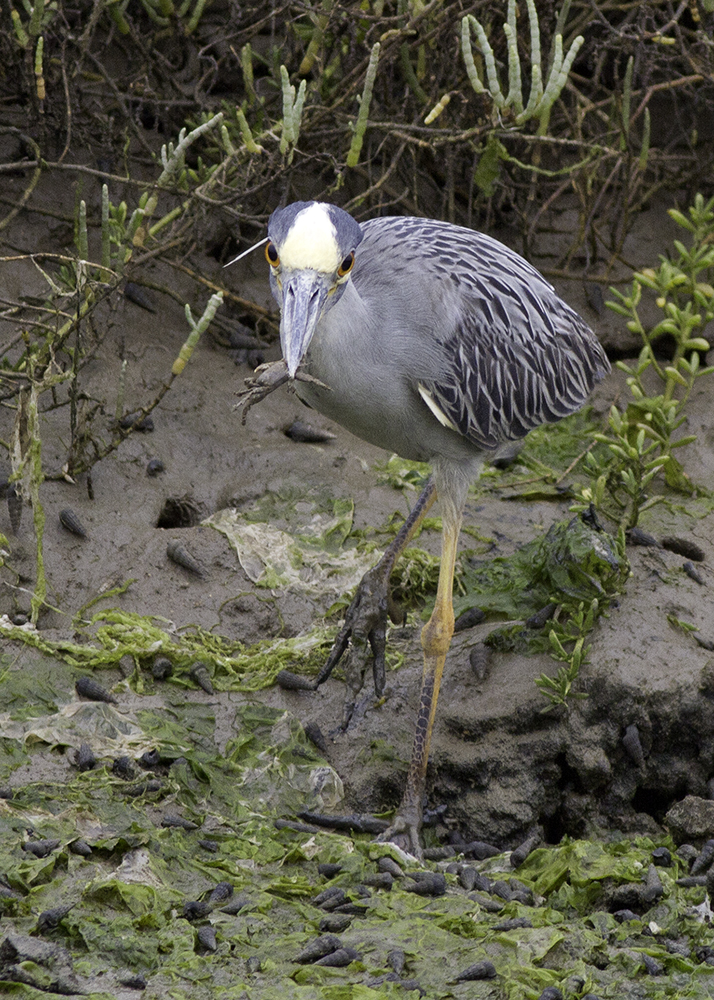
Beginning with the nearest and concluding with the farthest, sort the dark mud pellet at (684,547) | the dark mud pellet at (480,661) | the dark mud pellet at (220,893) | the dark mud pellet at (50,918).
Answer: the dark mud pellet at (50,918) < the dark mud pellet at (220,893) < the dark mud pellet at (480,661) < the dark mud pellet at (684,547)

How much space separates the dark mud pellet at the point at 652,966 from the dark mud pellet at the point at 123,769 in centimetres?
181

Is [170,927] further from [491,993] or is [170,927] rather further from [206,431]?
[206,431]

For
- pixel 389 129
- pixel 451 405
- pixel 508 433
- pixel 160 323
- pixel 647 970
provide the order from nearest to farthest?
pixel 647 970 → pixel 451 405 → pixel 508 433 → pixel 389 129 → pixel 160 323

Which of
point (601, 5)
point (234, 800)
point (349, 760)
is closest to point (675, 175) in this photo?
point (601, 5)

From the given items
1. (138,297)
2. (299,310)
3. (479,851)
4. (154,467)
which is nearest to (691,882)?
(479,851)

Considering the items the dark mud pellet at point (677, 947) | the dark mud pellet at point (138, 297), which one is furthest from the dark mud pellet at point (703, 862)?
the dark mud pellet at point (138, 297)

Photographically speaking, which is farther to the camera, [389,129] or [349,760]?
[389,129]

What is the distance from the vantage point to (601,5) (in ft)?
21.2

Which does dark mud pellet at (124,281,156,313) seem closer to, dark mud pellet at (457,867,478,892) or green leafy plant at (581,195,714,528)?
green leafy plant at (581,195,714,528)

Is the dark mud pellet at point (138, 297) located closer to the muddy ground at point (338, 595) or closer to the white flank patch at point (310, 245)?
the muddy ground at point (338, 595)

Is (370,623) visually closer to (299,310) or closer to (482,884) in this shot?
(482,884)

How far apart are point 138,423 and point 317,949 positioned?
298cm

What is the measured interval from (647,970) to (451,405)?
2.09 m

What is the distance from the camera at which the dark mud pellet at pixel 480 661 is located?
182 inches
